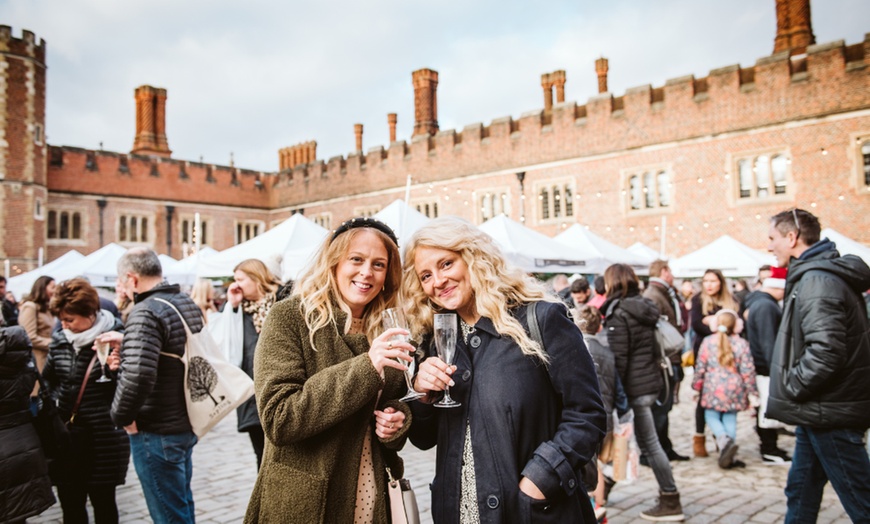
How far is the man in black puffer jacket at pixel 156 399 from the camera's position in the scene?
9.73 ft

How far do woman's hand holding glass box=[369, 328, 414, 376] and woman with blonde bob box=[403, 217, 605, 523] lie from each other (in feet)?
0.37

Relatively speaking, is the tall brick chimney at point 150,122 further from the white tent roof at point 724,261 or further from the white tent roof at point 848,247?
the white tent roof at point 848,247

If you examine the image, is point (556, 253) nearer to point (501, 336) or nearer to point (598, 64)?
point (501, 336)

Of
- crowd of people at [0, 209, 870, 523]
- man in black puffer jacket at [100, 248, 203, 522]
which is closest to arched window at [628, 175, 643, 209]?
crowd of people at [0, 209, 870, 523]

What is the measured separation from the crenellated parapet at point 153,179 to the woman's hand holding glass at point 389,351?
27.6m

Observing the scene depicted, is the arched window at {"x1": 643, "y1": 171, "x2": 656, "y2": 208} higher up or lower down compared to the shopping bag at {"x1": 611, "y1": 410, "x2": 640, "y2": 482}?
higher up

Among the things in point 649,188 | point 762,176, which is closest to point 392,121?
point 649,188

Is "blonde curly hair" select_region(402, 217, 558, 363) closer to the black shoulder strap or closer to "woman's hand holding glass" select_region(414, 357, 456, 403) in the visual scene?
the black shoulder strap

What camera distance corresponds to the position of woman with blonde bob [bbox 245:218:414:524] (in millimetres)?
1753

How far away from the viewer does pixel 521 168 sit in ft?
66.4

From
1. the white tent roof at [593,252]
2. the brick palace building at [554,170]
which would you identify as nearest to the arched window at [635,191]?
the brick palace building at [554,170]

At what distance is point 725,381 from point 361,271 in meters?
4.91

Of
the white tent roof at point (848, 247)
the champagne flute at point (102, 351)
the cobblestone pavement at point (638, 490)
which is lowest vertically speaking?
the cobblestone pavement at point (638, 490)

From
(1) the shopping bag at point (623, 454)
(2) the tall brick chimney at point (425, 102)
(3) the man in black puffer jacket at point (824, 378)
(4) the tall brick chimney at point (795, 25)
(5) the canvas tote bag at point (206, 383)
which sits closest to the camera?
(3) the man in black puffer jacket at point (824, 378)
